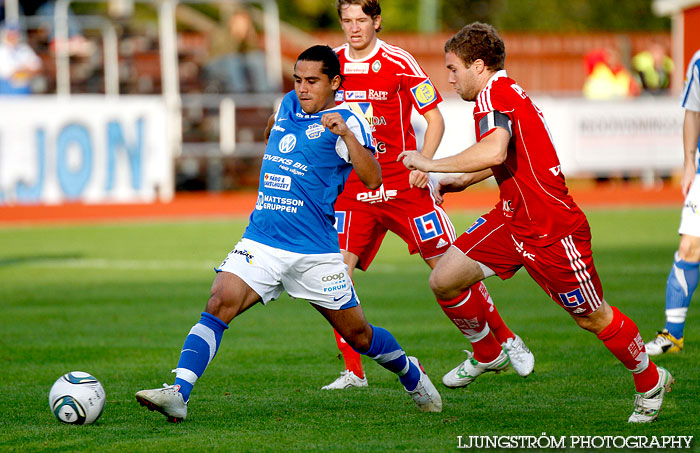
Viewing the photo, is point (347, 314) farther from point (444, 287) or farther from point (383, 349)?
point (444, 287)

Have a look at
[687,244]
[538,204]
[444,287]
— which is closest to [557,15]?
[687,244]

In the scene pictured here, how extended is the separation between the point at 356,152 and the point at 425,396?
4.99ft

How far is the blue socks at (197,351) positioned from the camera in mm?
5980

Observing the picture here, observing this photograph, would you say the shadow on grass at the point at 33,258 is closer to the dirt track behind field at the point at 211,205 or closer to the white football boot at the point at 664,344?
the dirt track behind field at the point at 211,205

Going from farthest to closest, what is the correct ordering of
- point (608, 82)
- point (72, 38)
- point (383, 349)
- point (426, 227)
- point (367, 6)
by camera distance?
point (608, 82)
point (72, 38)
point (426, 227)
point (367, 6)
point (383, 349)

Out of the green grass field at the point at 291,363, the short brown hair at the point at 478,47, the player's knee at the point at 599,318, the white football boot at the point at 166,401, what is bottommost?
the green grass field at the point at 291,363

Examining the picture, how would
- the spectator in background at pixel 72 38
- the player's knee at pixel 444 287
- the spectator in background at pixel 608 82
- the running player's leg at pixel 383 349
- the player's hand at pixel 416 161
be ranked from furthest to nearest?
the spectator in background at pixel 608 82 < the spectator in background at pixel 72 38 < the player's knee at pixel 444 287 < the running player's leg at pixel 383 349 < the player's hand at pixel 416 161

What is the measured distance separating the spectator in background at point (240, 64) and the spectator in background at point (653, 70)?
970cm

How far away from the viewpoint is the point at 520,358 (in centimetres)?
735

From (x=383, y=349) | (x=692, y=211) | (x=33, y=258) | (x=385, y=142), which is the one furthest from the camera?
(x=33, y=258)

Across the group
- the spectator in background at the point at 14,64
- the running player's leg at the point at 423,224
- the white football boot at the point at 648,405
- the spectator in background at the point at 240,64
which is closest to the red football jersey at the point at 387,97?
the running player's leg at the point at 423,224

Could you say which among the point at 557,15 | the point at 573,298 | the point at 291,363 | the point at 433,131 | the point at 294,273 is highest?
the point at 557,15

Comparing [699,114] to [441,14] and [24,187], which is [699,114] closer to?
[24,187]

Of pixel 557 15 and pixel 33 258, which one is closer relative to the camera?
pixel 33 258
